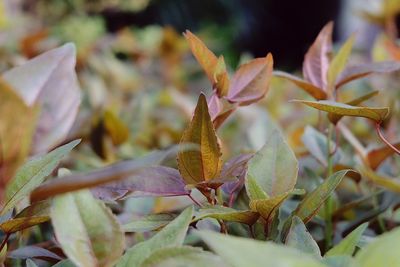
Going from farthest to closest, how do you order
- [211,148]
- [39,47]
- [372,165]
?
[39,47] → [372,165] → [211,148]

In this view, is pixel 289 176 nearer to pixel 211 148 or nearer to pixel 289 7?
pixel 211 148

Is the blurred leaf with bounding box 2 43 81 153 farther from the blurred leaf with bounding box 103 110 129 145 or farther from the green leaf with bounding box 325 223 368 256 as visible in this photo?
the blurred leaf with bounding box 103 110 129 145

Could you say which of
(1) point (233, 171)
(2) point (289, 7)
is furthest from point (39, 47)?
(2) point (289, 7)

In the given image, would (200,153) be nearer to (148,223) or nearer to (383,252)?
(148,223)

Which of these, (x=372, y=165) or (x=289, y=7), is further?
(x=289, y=7)

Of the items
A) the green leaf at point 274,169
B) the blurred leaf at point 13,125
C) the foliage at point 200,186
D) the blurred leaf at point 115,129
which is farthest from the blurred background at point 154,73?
the blurred leaf at point 13,125

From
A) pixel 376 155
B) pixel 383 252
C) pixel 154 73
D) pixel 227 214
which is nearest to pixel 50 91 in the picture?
pixel 227 214

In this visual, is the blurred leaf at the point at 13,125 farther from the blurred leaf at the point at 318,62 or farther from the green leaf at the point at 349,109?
the blurred leaf at the point at 318,62
